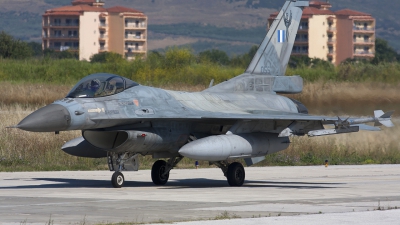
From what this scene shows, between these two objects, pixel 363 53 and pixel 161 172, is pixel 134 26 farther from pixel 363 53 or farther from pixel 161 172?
pixel 161 172

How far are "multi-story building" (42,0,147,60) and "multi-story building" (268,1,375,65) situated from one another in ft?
103

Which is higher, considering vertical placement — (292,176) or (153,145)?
(153,145)

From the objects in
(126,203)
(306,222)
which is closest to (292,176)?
(126,203)

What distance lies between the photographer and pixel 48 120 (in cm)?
1551

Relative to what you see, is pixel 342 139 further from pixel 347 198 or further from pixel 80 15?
pixel 80 15

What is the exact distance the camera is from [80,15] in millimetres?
162750

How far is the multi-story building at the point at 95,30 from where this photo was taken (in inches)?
6314

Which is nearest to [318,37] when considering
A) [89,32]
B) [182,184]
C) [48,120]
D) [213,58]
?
[89,32]

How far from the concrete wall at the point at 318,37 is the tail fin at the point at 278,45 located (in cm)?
13083

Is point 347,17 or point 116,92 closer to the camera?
point 116,92

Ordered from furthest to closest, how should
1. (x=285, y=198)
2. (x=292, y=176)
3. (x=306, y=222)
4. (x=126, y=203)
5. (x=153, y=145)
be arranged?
(x=292, y=176) → (x=153, y=145) → (x=285, y=198) → (x=126, y=203) → (x=306, y=222)

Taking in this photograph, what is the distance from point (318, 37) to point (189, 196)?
142 metres

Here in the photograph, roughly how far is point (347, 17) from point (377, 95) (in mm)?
139215

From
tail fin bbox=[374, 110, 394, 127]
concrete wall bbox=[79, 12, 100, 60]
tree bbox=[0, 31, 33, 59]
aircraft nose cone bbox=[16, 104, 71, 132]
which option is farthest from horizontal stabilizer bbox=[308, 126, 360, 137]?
concrete wall bbox=[79, 12, 100, 60]
